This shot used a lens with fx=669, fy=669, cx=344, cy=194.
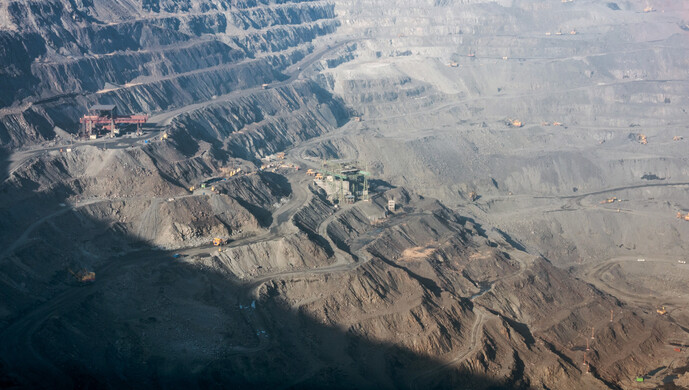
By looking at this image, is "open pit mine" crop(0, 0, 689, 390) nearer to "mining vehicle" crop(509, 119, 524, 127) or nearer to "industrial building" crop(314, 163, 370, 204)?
"industrial building" crop(314, 163, 370, 204)

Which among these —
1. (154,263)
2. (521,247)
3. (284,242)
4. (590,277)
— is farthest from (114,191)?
(590,277)

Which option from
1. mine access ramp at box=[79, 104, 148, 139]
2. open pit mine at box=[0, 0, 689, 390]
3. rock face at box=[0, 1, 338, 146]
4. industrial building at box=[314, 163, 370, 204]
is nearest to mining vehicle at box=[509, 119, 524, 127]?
open pit mine at box=[0, 0, 689, 390]

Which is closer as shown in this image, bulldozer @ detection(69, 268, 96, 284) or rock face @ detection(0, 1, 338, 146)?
bulldozer @ detection(69, 268, 96, 284)

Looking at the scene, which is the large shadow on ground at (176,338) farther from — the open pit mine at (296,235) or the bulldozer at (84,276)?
the bulldozer at (84,276)

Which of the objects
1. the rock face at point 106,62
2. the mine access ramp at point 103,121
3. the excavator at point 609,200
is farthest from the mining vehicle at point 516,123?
the mine access ramp at point 103,121

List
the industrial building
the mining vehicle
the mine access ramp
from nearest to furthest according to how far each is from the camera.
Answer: the industrial building
the mine access ramp
the mining vehicle

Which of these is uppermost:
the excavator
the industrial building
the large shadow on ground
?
the large shadow on ground
